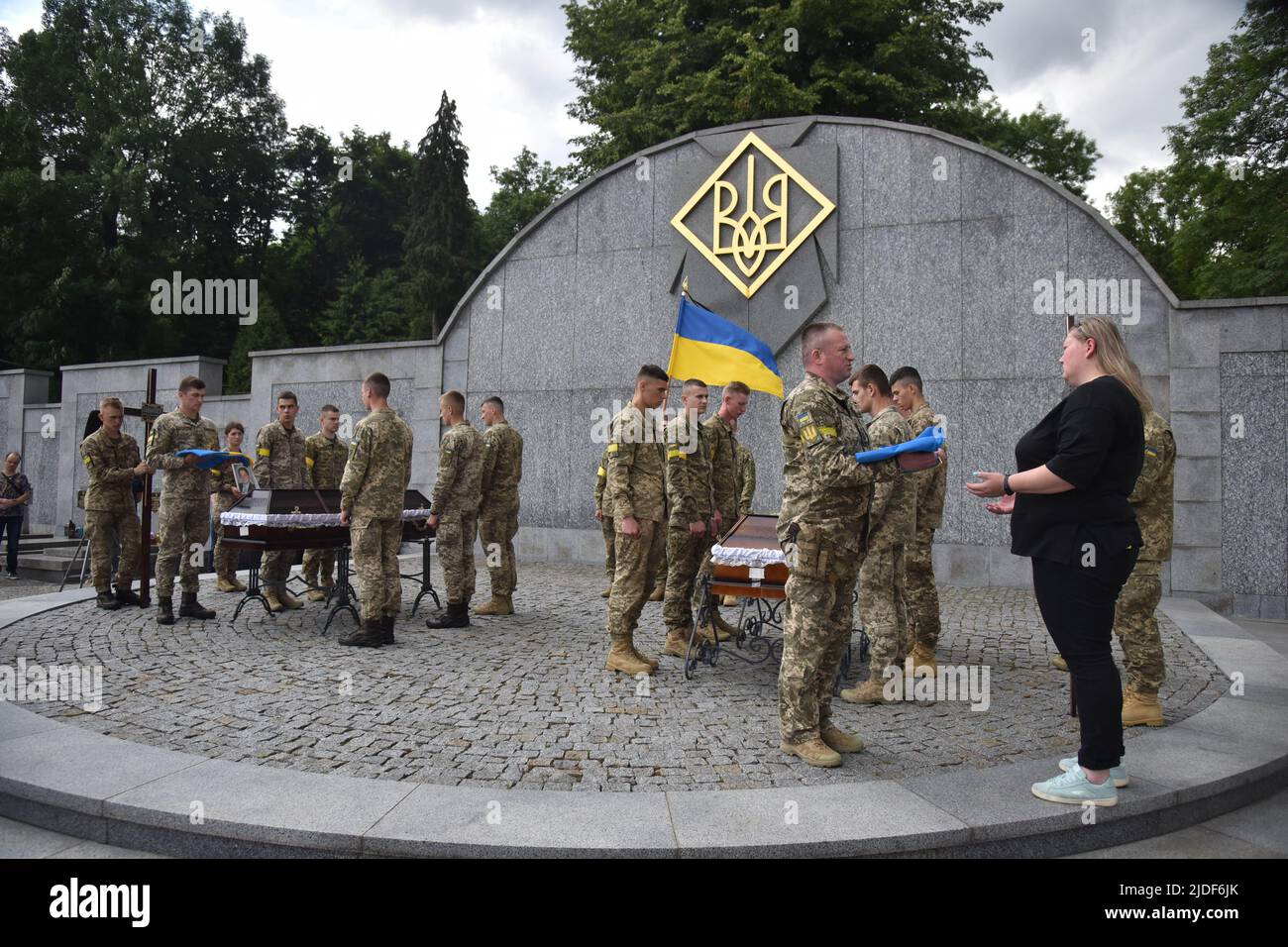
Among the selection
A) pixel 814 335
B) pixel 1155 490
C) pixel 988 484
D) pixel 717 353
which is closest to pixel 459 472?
pixel 717 353

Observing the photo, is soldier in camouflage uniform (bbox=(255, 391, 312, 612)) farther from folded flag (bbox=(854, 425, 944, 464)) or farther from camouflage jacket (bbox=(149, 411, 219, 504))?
folded flag (bbox=(854, 425, 944, 464))

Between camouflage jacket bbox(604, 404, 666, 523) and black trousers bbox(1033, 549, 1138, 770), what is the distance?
9.88 ft

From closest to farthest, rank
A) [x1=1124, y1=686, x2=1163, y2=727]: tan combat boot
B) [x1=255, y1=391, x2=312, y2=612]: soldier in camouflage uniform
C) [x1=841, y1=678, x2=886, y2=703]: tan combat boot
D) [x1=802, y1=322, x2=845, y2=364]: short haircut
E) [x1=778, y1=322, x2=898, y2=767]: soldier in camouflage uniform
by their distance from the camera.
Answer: [x1=778, y1=322, x2=898, y2=767]: soldier in camouflage uniform
[x1=802, y1=322, x2=845, y2=364]: short haircut
[x1=1124, y1=686, x2=1163, y2=727]: tan combat boot
[x1=841, y1=678, x2=886, y2=703]: tan combat boot
[x1=255, y1=391, x2=312, y2=612]: soldier in camouflage uniform

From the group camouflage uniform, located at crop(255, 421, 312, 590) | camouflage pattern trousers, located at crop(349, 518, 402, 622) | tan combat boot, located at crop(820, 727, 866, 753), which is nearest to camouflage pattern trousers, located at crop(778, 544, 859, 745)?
tan combat boot, located at crop(820, 727, 866, 753)

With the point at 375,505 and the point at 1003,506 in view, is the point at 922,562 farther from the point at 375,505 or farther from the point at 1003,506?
the point at 375,505

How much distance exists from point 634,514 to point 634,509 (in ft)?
0.12

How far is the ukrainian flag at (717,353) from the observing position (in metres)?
7.11

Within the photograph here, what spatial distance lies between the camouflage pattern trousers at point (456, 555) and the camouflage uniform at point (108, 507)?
348 centimetres

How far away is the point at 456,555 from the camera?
8.19 metres

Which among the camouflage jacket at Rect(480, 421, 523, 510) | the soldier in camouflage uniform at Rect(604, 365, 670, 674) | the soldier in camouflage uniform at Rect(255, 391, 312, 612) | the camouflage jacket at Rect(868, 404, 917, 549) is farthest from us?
the soldier in camouflage uniform at Rect(255, 391, 312, 612)

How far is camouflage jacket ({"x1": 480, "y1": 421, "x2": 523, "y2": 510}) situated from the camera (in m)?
8.70

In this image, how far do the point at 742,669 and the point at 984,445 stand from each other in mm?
6134

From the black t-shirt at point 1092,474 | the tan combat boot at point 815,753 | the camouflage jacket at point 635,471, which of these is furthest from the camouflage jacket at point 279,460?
the black t-shirt at point 1092,474

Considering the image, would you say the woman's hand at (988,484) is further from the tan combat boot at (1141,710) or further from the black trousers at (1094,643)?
the tan combat boot at (1141,710)
